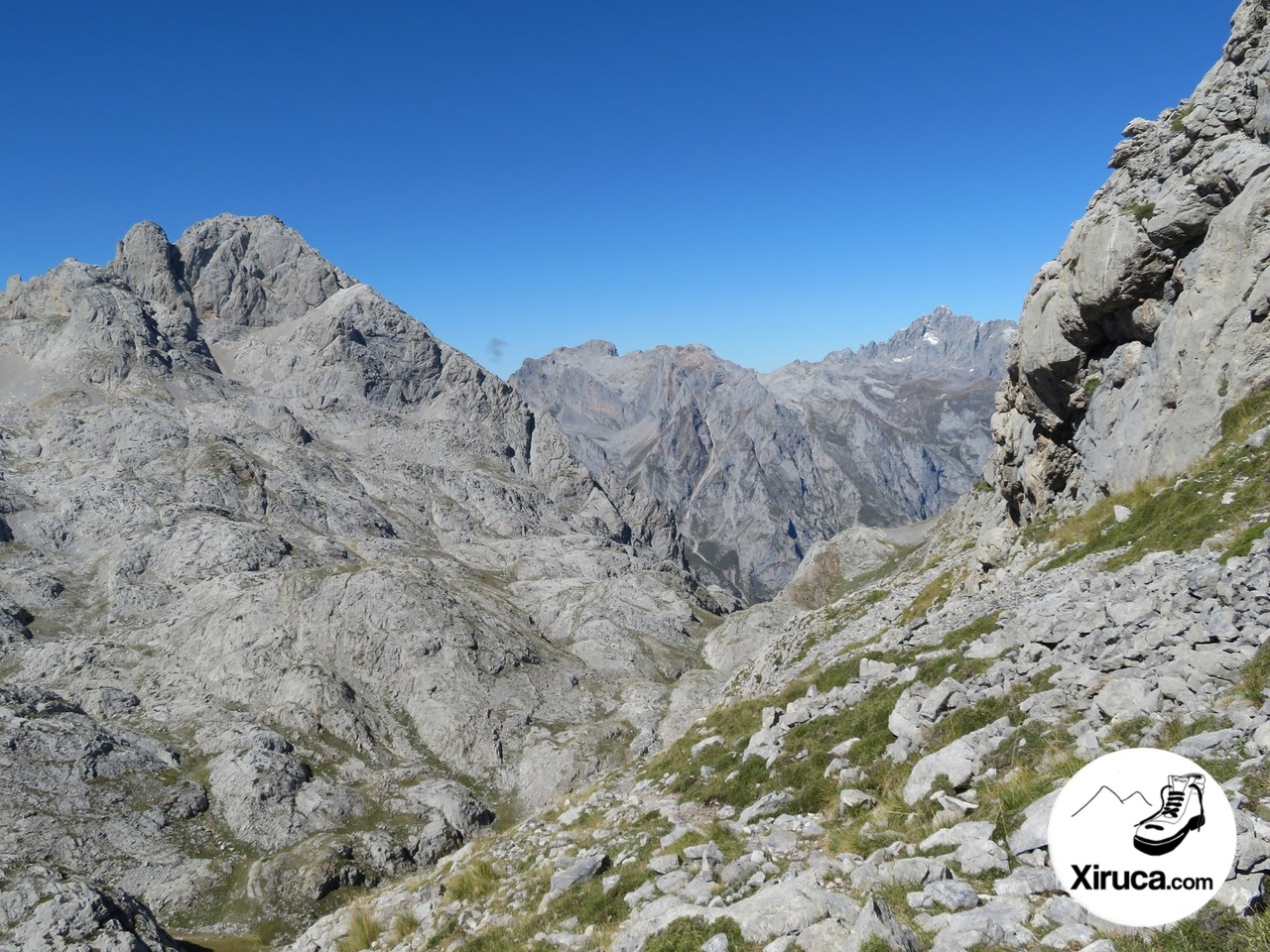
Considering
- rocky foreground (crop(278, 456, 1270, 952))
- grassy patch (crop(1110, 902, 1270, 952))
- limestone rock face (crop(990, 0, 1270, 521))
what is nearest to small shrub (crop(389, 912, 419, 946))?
rocky foreground (crop(278, 456, 1270, 952))

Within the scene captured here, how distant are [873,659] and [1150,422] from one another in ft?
51.2

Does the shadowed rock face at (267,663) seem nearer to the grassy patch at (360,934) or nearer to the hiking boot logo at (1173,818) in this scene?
the grassy patch at (360,934)

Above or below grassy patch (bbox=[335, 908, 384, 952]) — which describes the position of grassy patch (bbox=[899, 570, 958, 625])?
below

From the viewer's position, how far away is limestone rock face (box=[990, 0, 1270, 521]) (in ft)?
81.0

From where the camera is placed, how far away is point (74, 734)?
9125 cm

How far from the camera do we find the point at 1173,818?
7.84 meters

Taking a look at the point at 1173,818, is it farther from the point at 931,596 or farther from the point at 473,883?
the point at 931,596

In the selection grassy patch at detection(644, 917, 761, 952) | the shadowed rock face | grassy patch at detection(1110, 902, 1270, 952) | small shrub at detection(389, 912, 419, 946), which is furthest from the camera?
the shadowed rock face

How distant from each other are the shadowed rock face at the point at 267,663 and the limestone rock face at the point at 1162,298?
291 ft

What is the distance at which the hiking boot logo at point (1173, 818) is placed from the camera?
7.68 m

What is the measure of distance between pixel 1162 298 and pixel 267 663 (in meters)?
132

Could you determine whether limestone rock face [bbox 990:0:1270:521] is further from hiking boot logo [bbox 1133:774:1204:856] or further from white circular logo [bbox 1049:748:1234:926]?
hiking boot logo [bbox 1133:774:1204:856]

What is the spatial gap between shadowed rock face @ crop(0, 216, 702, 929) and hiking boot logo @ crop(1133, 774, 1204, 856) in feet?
315

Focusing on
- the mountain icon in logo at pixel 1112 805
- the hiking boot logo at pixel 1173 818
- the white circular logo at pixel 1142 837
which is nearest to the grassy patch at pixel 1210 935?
the white circular logo at pixel 1142 837
